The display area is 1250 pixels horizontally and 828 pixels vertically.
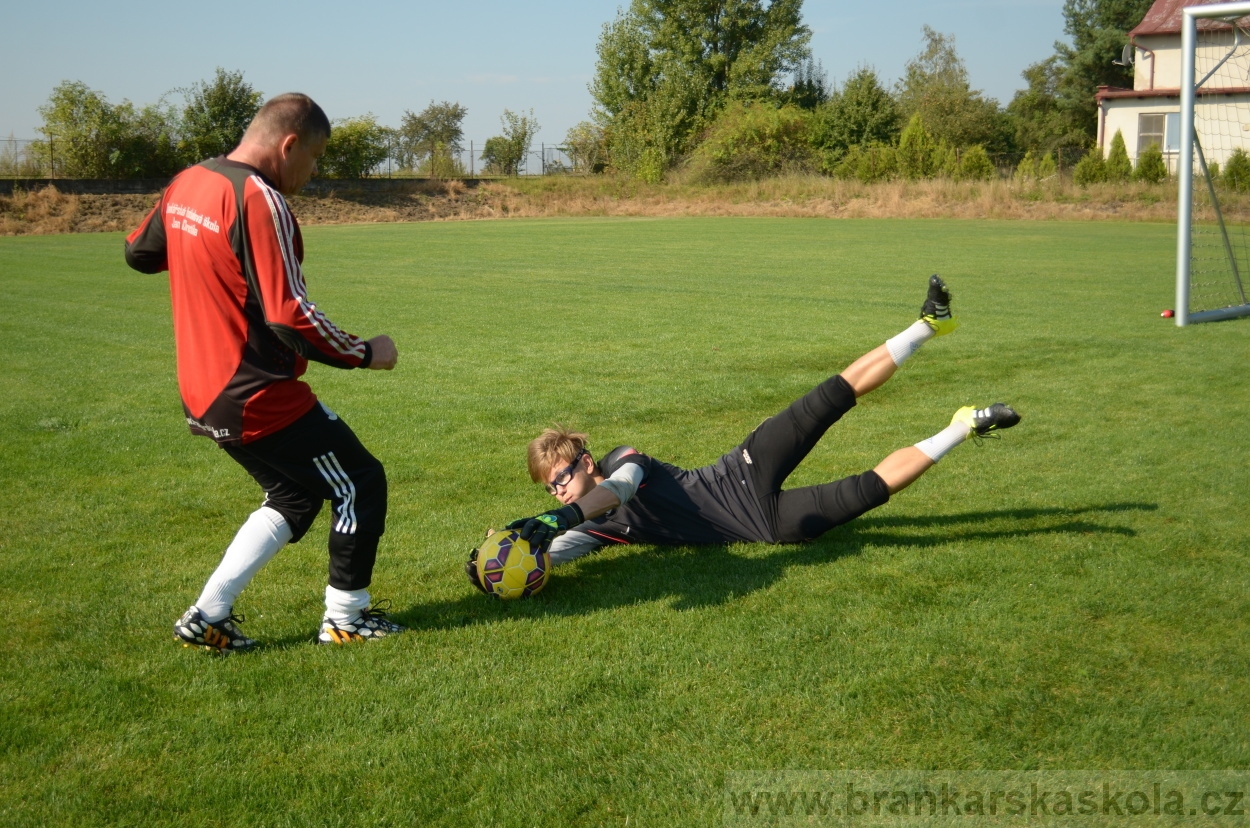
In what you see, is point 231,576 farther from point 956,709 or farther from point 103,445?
point 103,445

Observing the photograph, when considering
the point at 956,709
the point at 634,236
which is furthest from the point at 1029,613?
the point at 634,236

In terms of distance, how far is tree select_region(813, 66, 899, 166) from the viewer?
5672 cm

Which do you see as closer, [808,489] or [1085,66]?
[808,489]

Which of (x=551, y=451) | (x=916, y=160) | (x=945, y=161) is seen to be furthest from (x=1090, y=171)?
(x=551, y=451)

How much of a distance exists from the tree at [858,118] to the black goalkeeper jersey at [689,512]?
54.3 metres

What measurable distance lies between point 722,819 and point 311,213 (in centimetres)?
5011

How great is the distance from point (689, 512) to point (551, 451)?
83 centimetres

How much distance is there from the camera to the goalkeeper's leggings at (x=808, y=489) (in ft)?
17.0

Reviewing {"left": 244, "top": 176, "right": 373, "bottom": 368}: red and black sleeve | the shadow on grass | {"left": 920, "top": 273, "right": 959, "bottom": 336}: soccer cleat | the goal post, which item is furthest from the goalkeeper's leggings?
the goal post

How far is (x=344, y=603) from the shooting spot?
4.28 meters

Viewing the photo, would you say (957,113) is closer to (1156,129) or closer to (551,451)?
(1156,129)

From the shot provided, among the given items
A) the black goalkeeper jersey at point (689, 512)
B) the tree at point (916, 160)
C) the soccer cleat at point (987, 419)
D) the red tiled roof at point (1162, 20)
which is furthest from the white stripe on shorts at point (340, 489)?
the red tiled roof at point (1162, 20)

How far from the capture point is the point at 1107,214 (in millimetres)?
36875

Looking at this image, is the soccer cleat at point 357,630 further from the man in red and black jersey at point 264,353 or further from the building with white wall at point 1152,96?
the building with white wall at point 1152,96
